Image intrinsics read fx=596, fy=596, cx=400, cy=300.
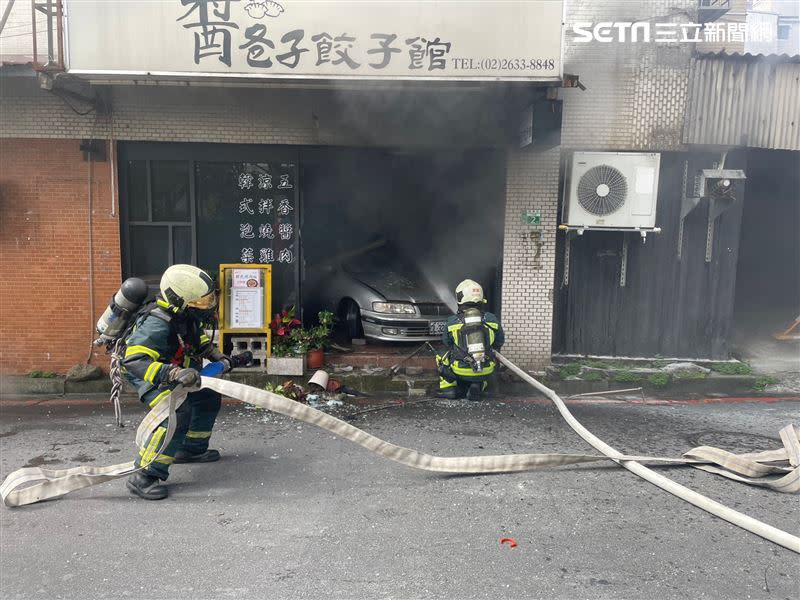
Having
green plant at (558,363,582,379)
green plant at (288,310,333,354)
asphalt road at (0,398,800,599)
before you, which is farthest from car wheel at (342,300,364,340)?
asphalt road at (0,398,800,599)

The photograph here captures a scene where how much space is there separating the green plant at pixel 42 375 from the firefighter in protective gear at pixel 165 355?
3.86 m

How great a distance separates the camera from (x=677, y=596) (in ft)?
10.2

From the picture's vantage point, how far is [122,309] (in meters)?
4.50

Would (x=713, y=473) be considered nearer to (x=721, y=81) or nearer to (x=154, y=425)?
(x=154, y=425)

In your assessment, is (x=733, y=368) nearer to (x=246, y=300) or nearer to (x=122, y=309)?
(x=246, y=300)

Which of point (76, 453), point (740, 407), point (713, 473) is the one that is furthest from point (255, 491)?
point (740, 407)

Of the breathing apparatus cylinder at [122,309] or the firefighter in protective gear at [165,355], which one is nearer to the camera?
the firefighter in protective gear at [165,355]

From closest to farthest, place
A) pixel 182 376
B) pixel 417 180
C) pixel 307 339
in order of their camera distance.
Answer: pixel 182 376 < pixel 307 339 < pixel 417 180

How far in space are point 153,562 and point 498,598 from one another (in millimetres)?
1976

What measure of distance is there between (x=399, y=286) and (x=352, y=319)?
833 millimetres

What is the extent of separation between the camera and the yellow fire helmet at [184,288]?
14.1 feet

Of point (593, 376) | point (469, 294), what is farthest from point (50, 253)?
point (593, 376)

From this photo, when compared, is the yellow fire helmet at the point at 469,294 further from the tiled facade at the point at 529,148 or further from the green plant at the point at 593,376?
the green plant at the point at 593,376

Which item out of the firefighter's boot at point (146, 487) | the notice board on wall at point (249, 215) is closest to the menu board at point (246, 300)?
the notice board on wall at point (249, 215)
